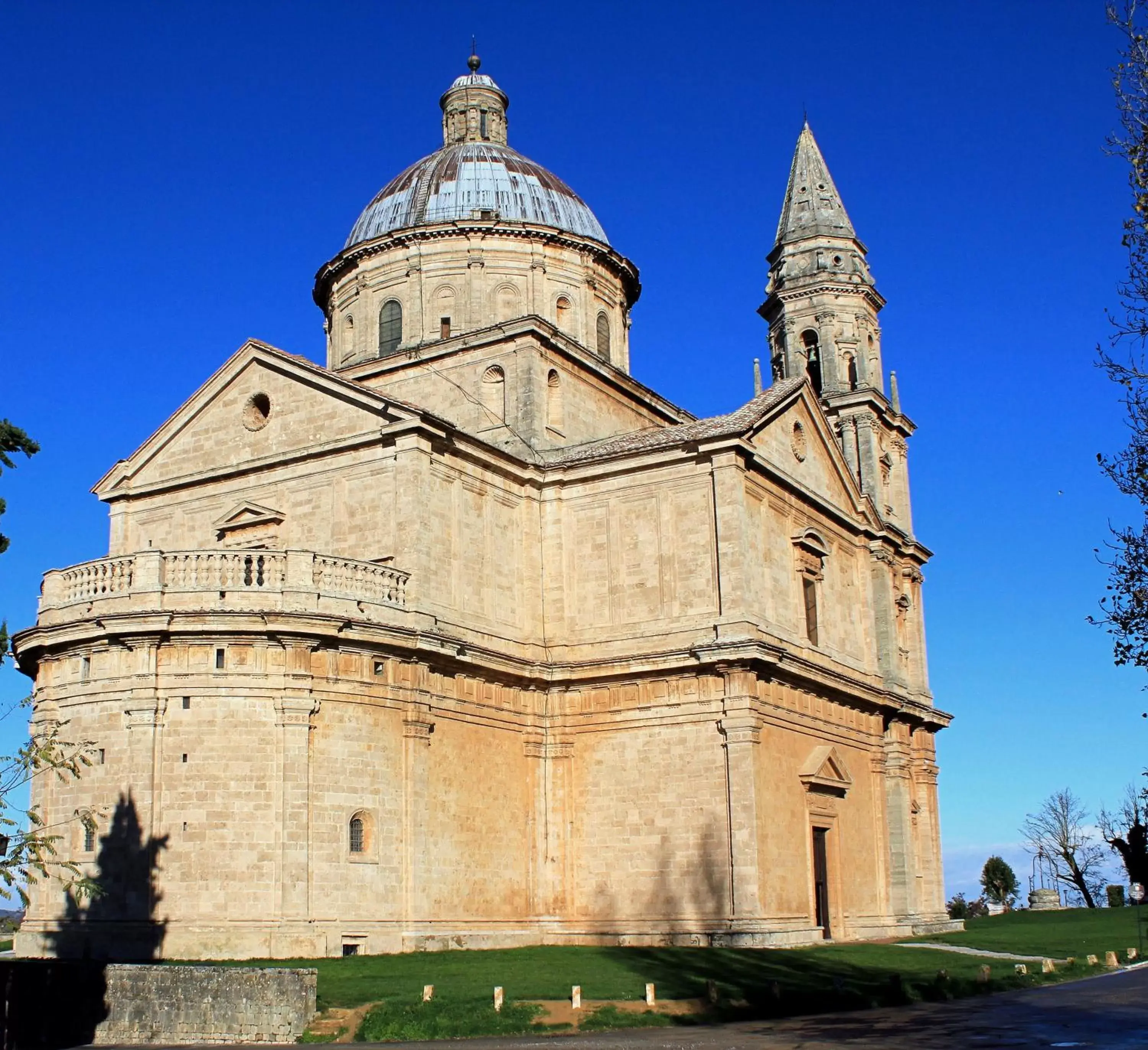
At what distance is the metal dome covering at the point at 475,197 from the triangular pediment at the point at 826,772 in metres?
17.3

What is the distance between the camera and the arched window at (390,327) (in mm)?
40812

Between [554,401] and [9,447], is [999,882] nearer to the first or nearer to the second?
[554,401]

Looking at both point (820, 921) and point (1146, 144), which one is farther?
point (820, 921)

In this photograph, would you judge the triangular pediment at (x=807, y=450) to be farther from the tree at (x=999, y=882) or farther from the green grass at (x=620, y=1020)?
the tree at (x=999, y=882)

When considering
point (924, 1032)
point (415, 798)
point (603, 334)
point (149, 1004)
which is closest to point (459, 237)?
point (603, 334)

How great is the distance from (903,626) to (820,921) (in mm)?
13819

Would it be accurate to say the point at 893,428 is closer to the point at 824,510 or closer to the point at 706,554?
the point at 824,510

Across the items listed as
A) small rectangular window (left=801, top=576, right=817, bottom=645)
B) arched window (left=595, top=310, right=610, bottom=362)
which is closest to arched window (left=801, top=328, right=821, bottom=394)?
arched window (left=595, top=310, right=610, bottom=362)

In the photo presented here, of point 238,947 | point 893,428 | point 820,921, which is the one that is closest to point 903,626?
point 893,428

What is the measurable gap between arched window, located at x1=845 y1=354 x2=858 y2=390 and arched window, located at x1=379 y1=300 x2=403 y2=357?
14.9m

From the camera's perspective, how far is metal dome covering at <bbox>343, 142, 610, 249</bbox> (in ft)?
138

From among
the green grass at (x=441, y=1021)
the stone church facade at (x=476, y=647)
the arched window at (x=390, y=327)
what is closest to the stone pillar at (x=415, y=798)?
the stone church facade at (x=476, y=647)

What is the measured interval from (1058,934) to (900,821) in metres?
5.31

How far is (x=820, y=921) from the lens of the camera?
113 feet
